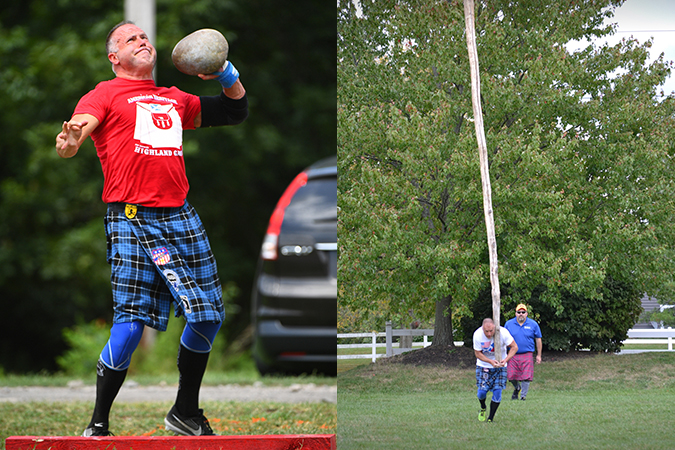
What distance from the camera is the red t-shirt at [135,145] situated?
296 cm

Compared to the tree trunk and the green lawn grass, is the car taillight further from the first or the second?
the tree trunk

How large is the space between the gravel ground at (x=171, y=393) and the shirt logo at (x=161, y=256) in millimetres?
2671

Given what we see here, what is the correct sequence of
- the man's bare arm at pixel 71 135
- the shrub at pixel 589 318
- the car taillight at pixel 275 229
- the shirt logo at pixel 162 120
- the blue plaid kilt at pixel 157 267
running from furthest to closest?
the car taillight at pixel 275 229, the shrub at pixel 589 318, the shirt logo at pixel 162 120, the blue plaid kilt at pixel 157 267, the man's bare arm at pixel 71 135

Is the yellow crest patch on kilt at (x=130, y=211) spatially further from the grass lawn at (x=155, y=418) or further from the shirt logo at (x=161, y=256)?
the grass lawn at (x=155, y=418)

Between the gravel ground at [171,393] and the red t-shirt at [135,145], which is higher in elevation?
the red t-shirt at [135,145]

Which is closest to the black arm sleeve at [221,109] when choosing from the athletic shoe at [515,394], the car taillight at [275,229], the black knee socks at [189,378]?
the black knee socks at [189,378]

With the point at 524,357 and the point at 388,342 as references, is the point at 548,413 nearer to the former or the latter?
the point at 524,357

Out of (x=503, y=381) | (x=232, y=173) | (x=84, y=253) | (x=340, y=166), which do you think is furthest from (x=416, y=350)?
(x=232, y=173)

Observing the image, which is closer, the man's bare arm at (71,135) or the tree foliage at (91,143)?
the man's bare arm at (71,135)

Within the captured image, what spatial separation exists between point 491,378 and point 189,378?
1318 mm

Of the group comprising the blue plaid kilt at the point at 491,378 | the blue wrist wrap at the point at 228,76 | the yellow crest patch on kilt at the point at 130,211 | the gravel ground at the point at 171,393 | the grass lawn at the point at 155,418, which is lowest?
the gravel ground at the point at 171,393

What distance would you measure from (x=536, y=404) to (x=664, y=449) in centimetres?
56

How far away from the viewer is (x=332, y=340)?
7879 mm

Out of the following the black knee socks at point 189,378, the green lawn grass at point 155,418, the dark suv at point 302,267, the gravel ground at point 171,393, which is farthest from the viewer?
the dark suv at point 302,267
